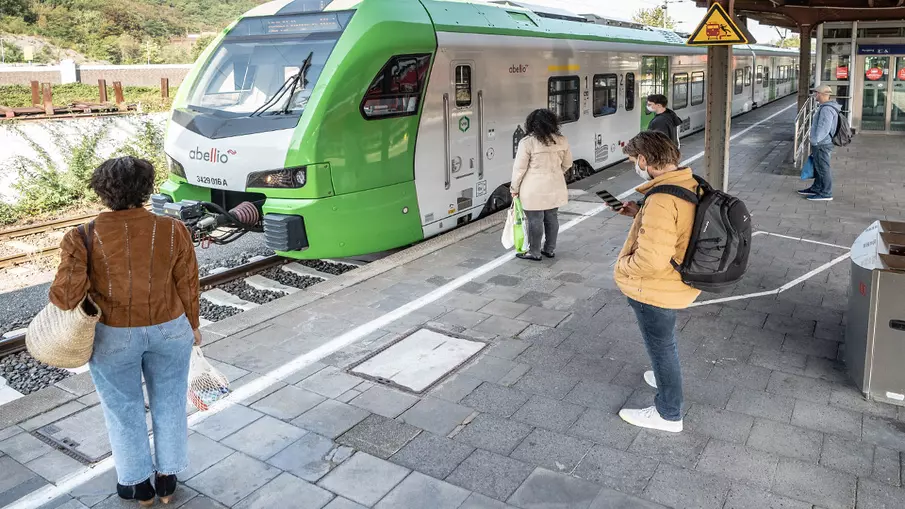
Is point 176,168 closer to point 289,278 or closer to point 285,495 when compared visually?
point 289,278

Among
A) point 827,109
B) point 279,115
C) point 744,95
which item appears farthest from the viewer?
point 744,95

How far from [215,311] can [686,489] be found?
4809mm

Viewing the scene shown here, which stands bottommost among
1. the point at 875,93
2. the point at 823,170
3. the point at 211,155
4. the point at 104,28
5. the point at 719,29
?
the point at 823,170

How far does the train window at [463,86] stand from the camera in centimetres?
858

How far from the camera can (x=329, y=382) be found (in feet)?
16.7

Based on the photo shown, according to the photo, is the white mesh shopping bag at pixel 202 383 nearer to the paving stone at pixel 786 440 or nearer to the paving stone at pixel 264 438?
the paving stone at pixel 264 438

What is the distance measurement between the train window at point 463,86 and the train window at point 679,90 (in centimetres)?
914

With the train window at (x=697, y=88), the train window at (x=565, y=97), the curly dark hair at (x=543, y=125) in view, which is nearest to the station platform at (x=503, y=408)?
the curly dark hair at (x=543, y=125)

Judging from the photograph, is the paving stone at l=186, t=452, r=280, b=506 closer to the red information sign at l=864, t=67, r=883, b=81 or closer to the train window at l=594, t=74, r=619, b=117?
the train window at l=594, t=74, r=619, b=117

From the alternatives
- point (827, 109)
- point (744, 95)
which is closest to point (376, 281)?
point (827, 109)

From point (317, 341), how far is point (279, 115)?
2.47 m

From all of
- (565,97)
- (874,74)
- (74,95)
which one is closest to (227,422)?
(565,97)

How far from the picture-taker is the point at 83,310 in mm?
3334

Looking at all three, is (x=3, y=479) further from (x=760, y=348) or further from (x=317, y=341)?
(x=760, y=348)
